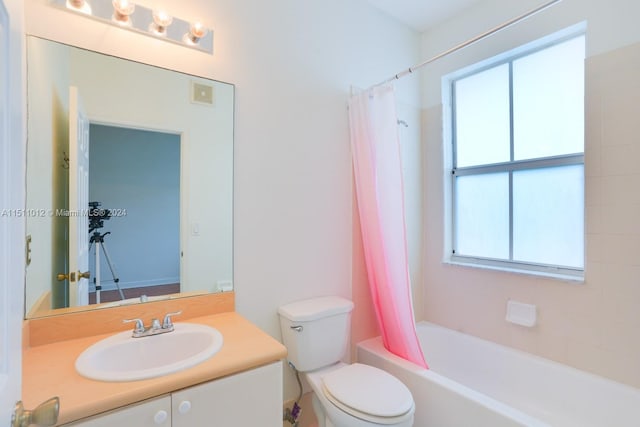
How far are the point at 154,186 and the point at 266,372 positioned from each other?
3.31ft

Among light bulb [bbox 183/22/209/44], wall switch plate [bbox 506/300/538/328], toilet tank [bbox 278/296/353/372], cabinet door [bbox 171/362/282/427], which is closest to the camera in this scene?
cabinet door [bbox 171/362/282/427]

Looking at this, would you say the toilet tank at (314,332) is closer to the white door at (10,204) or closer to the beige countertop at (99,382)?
the beige countertop at (99,382)

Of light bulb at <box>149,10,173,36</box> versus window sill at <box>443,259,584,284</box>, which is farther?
window sill at <box>443,259,584,284</box>

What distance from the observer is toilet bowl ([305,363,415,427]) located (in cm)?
134

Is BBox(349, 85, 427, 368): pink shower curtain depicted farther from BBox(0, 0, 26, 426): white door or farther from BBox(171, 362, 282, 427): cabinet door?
BBox(0, 0, 26, 426): white door

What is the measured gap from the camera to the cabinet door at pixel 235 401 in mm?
985

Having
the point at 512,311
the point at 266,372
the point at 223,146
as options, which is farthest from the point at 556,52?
the point at 266,372

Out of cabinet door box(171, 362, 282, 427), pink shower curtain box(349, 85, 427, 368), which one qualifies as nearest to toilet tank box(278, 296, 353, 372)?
pink shower curtain box(349, 85, 427, 368)

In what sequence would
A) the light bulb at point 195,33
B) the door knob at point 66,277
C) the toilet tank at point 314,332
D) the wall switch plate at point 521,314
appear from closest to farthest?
the door knob at point 66,277 → the light bulb at point 195,33 → the toilet tank at point 314,332 → the wall switch plate at point 521,314

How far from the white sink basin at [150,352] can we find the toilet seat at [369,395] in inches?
25.5

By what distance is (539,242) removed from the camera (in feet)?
6.67

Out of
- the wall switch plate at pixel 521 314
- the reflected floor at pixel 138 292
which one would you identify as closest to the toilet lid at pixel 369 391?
the reflected floor at pixel 138 292

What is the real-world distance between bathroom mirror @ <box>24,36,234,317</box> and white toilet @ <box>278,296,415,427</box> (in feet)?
1.58

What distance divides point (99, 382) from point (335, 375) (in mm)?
1064
